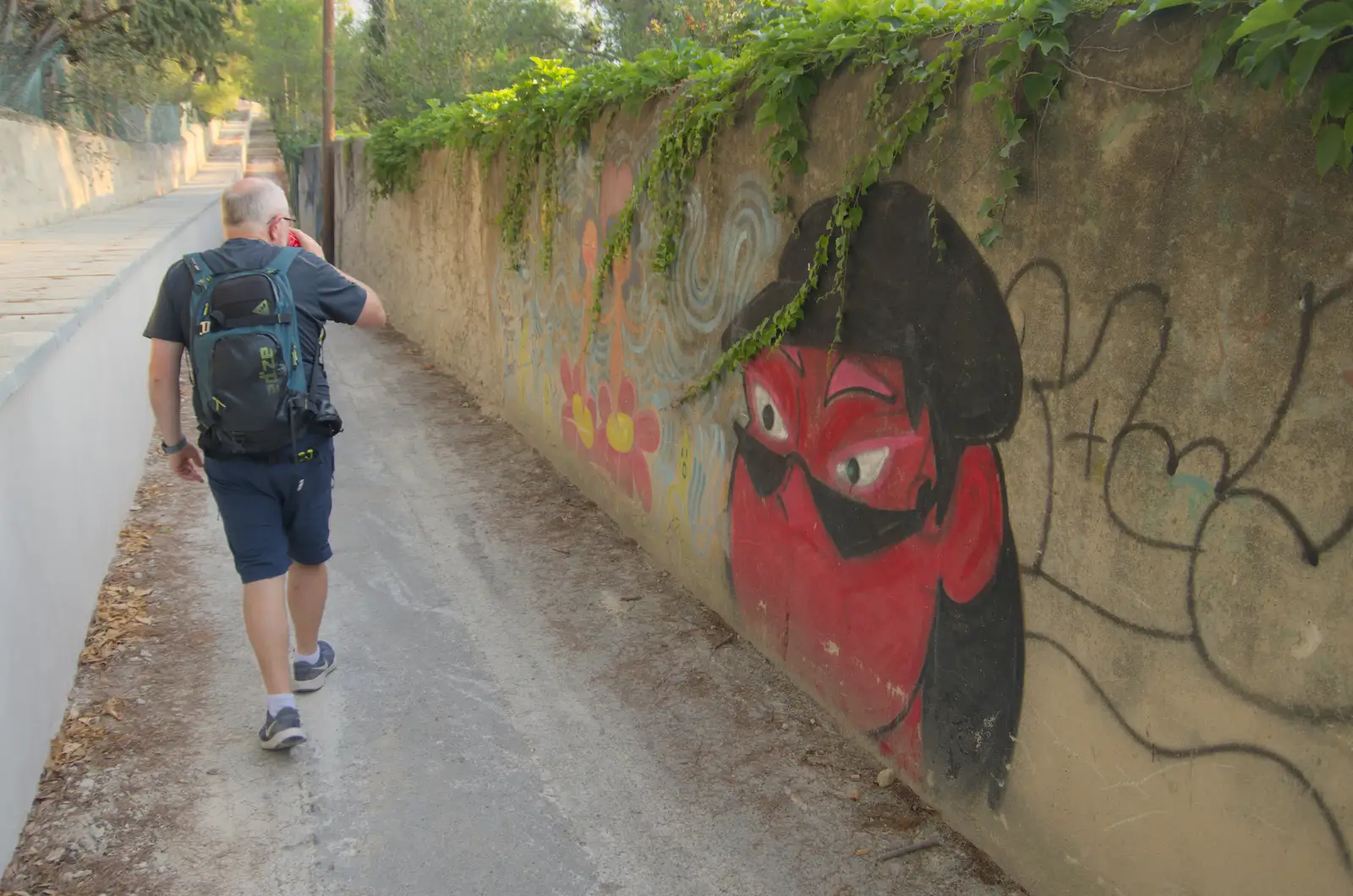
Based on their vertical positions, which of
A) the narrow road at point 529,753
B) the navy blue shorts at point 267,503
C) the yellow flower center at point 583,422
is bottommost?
the narrow road at point 529,753

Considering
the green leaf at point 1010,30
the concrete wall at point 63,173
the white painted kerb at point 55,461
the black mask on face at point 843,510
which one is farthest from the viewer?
the concrete wall at point 63,173

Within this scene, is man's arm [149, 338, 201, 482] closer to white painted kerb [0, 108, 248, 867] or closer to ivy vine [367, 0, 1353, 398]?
white painted kerb [0, 108, 248, 867]

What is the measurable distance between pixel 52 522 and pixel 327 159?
15.6 m

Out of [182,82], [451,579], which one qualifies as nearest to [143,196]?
[451,579]

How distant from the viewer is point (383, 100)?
2111 centimetres

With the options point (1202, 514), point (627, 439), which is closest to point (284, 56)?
point (627, 439)

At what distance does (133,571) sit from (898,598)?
3.66 metres

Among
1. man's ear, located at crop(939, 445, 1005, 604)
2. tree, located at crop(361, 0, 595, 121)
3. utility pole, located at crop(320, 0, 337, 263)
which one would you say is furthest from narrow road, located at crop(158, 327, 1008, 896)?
tree, located at crop(361, 0, 595, 121)

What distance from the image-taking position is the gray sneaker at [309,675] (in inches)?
151

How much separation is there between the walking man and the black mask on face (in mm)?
1534

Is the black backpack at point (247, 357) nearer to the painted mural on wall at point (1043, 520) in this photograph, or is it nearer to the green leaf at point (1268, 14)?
the painted mural on wall at point (1043, 520)

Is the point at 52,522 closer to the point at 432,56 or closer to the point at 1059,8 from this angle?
the point at 1059,8

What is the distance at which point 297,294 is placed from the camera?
11.0ft

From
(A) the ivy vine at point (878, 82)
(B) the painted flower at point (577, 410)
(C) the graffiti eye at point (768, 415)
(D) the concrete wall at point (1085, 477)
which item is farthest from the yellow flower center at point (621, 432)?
(C) the graffiti eye at point (768, 415)
